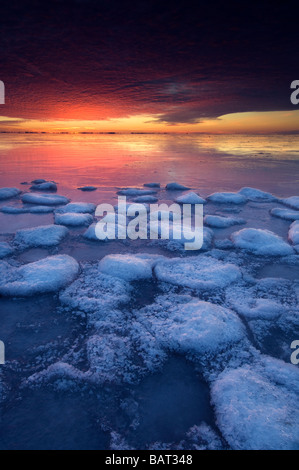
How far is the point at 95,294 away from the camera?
1782mm

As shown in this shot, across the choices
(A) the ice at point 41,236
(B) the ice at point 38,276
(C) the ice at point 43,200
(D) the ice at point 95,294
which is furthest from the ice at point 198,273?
(C) the ice at point 43,200

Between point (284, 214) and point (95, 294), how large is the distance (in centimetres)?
312

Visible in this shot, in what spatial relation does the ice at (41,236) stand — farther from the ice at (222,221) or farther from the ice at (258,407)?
the ice at (258,407)

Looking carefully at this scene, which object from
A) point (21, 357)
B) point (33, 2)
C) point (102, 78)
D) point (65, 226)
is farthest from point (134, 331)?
point (102, 78)

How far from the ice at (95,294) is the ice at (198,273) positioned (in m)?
0.37

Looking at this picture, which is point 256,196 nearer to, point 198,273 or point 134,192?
point 134,192

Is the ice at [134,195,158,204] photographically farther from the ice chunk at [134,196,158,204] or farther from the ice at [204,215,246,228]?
the ice at [204,215,246,228]

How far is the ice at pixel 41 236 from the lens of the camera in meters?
2.57

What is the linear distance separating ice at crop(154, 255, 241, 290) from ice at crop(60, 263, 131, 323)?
371 millimetres

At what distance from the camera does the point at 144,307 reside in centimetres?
166

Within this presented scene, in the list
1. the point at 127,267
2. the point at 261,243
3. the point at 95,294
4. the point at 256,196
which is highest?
the point at 256,196

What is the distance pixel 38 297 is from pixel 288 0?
2902mm

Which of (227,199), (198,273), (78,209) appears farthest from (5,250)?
(227,199)
